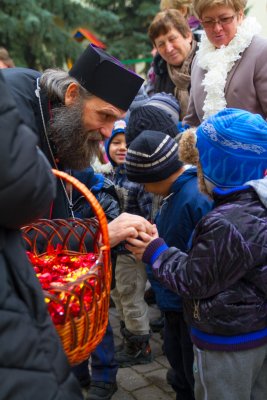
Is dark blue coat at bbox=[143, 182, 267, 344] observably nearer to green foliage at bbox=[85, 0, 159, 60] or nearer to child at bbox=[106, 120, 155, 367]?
child at bbox=[106, 120, 155, 367]

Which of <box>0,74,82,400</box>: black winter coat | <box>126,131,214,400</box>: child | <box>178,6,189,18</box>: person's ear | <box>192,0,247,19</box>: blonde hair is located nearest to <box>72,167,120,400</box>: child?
<box>126,131,214,400</box>: child

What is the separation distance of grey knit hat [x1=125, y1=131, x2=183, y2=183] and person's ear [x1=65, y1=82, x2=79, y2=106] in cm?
43

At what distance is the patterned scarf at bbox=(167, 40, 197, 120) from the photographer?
4184mm

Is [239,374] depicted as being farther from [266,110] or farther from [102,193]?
[266,110]

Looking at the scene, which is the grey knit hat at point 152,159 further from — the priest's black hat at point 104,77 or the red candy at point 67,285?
the red candy at point 67,285

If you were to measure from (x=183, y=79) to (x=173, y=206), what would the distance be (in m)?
1.92

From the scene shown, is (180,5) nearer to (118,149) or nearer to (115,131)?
(115,131)

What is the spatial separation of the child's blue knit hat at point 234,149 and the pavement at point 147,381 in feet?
5.74

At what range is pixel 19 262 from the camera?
124 centimetres

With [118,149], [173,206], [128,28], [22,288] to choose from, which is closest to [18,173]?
[22,288]

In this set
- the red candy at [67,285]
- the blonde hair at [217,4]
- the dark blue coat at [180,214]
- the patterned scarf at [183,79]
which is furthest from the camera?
the patterned scarf at [183,79]

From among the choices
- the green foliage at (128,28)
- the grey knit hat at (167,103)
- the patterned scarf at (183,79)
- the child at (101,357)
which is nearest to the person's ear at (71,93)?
the child at (101,357)

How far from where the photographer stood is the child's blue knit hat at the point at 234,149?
1.94 metres

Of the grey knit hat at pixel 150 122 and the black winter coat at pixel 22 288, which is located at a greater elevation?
the black winter coat at pixel 22 288
